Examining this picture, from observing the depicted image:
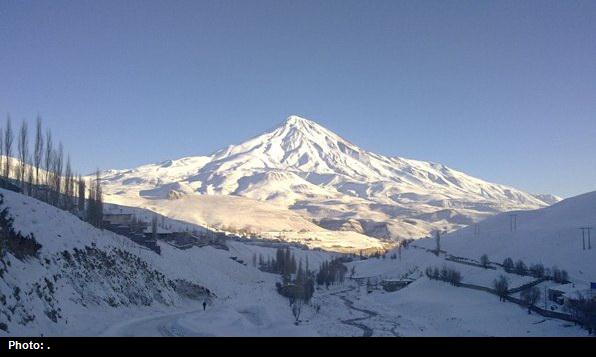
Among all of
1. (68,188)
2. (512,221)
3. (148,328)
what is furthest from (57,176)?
(512,221)

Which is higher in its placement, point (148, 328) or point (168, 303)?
point (148, 328)

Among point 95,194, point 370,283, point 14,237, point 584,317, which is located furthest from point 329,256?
point 14,237

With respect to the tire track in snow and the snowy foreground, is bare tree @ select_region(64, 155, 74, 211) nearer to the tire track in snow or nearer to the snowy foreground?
the snowy foreground

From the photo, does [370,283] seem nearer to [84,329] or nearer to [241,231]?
[84,329]

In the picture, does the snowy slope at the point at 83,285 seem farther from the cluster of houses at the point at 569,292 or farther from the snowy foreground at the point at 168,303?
the cluster of houses at the point at 569,292

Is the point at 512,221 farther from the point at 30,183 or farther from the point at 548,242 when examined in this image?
the point at 30,183

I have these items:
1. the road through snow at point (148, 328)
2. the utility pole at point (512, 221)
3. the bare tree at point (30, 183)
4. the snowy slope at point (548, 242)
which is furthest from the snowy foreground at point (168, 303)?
the utility pole at point (512, 221)

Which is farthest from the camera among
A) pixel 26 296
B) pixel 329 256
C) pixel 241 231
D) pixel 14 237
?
pixel 241 231

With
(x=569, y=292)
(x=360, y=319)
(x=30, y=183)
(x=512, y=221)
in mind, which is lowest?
(x=360, y=319)
